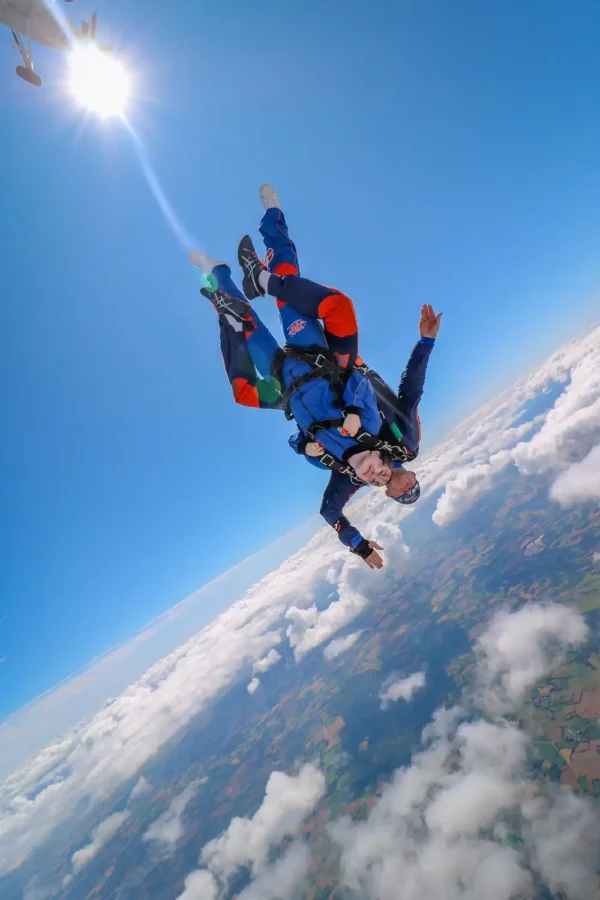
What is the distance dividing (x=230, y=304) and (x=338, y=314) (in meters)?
1.37

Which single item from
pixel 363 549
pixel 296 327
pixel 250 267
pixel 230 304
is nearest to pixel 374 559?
pixel 363 549

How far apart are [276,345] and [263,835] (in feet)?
667

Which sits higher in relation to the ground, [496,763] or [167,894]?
[167,894]

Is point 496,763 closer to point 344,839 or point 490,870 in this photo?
point 490,870

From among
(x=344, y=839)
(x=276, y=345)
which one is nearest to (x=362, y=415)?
(x=276, y=345)

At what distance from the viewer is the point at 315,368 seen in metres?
4.21

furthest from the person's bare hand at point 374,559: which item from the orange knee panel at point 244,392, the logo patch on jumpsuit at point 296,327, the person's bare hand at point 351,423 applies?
the logo patch on jumpsuit at point 296,327

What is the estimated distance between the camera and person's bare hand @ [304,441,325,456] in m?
4.39

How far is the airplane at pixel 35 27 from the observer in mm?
6738

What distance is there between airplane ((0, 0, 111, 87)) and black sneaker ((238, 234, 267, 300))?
20.0 ft

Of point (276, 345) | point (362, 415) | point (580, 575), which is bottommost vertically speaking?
point (580, 575)

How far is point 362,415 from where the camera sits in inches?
159

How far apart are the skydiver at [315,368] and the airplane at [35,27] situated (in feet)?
19.2

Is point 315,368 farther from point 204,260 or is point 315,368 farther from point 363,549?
point 363,549
